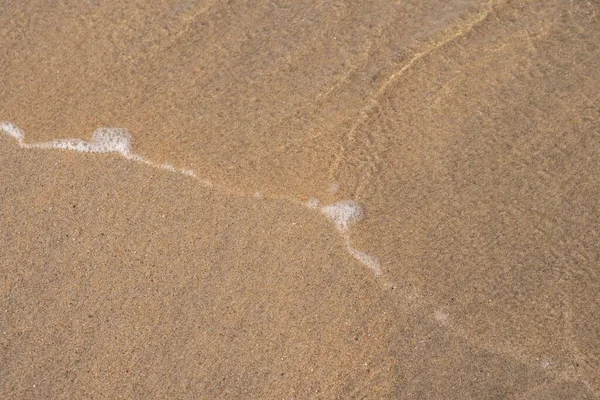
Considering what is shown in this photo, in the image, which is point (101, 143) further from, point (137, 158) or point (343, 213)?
point (343, 213)

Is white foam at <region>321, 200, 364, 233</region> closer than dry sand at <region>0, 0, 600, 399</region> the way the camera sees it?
No

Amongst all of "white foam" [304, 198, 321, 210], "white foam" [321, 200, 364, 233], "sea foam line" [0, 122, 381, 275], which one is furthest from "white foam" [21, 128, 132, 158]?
"white foam" [321, 200, 364, 233]

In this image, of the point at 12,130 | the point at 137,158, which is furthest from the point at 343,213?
the point at 12,130

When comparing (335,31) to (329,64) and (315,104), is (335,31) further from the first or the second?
(315,104)

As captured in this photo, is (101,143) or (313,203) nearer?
(313,203)

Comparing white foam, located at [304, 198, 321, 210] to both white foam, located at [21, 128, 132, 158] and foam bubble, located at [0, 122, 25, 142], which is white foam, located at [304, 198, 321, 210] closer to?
white foam, located at [21, 128, 132, 158]

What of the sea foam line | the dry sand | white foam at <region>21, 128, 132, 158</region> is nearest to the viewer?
the dry sand

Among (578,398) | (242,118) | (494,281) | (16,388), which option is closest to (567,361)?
(578,398)
